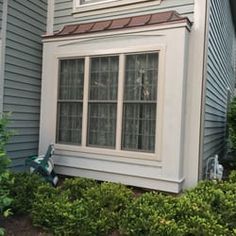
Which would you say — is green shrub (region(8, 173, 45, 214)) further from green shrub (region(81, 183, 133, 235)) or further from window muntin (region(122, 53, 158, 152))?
window muntin (region(122, 53, 158, 152))

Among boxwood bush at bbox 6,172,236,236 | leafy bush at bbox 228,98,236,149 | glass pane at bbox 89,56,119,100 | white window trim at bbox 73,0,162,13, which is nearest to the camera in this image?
boxwood bush at bbox 6,172,236,236

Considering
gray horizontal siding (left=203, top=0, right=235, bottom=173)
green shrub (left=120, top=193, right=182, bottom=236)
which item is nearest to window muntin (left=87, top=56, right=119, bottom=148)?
gray horizontal siding (left=203, top=0, right=235, bottom=173)

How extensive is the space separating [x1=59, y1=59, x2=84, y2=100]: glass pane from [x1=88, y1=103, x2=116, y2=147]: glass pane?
444 millimetres

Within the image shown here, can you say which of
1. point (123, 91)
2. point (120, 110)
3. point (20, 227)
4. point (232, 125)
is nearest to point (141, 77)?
point (123, 91)

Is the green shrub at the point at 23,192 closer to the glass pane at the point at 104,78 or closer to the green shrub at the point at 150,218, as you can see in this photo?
the green shrub at the point at 150,218

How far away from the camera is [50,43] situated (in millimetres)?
6781

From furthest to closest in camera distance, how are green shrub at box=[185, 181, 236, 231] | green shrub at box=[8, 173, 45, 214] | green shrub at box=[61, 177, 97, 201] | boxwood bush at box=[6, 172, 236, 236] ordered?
green shrub at box=[61, 177, 97, 201] → green shrub at box=[8, 173, 45, 214] → green shrub at box=[185, 181, 236, 231] → boxwood bush at box=[6, 172, 236, 236]

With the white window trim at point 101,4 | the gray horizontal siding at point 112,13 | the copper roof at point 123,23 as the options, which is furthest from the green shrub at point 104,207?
the white window trim at point 101,4

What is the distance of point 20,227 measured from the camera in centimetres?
443

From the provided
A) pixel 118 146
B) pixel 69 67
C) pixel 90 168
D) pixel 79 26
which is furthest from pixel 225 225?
pixel 79 26

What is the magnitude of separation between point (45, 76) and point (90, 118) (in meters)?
1.35

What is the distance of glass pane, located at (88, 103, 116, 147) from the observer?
613 centimetres

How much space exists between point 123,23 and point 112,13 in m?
0.55

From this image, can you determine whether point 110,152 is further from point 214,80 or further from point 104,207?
point 214,80
